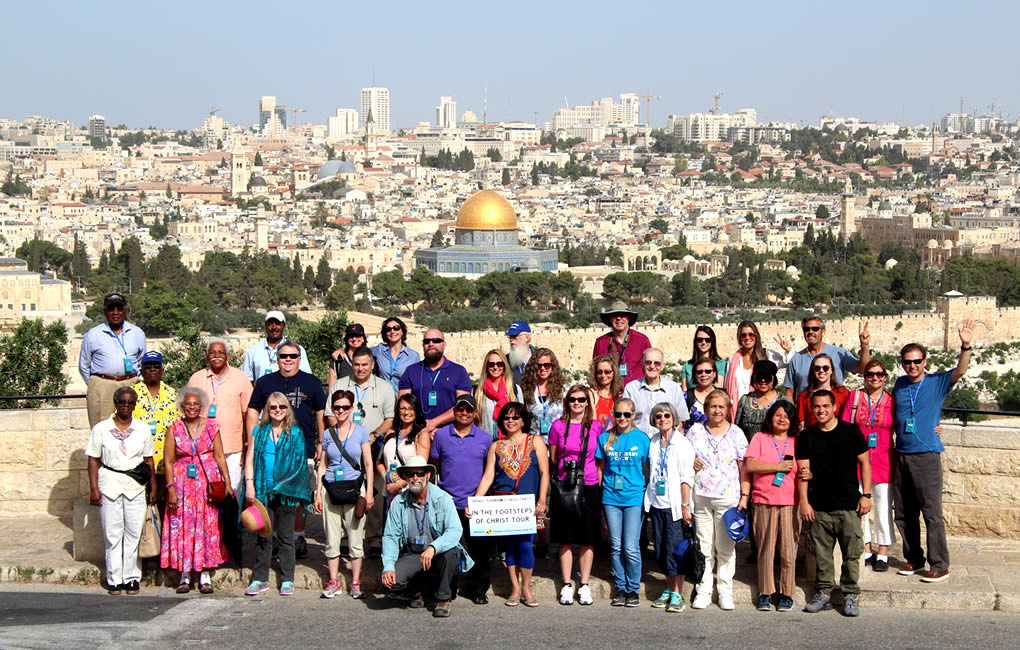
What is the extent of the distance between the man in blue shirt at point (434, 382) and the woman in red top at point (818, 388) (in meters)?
1.59

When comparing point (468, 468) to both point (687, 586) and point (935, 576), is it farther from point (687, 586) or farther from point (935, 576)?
point (935, 576)

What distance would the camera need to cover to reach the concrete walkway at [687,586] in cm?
656

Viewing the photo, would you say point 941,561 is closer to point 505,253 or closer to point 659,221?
point 505,253

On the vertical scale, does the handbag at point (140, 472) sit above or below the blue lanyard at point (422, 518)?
above

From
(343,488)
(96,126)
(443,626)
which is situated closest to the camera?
(443,626)

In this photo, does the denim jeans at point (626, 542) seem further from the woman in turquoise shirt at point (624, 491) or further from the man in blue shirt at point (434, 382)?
the man in blue shirt at point (434, 382)

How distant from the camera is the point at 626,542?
6582 millimetres

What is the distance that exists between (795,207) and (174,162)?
221 feet

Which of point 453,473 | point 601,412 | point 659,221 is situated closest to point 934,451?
point 601,412

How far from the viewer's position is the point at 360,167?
425ft

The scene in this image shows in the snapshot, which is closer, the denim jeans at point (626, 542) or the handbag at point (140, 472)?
the denim jeans at point (626, 542)

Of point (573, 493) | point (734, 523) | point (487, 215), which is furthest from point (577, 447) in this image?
point (487, 215)

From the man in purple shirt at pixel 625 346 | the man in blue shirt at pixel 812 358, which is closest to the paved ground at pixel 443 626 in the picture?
the man in blue shirt at pixel 812 358

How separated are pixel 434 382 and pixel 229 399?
3.24 ft
